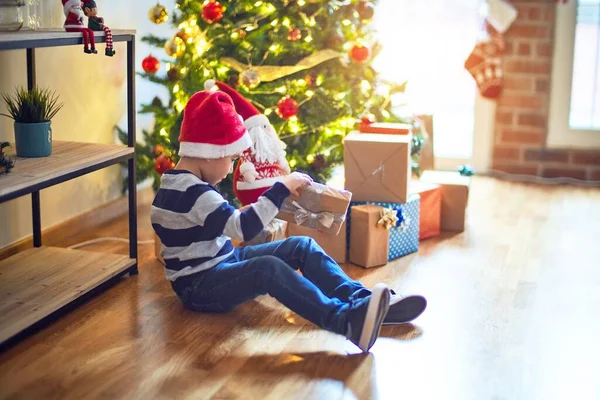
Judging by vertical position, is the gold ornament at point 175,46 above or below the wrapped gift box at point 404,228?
above

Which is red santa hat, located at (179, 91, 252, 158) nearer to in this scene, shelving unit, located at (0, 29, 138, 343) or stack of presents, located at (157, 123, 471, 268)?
shelving unit, located at (0, 29, 138, 343)

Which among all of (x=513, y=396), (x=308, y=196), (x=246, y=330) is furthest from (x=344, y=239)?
(x=513, y=396)

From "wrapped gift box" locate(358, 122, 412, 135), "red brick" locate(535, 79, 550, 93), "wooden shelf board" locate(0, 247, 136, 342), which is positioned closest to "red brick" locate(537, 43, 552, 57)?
"red brick" locate(535, 79, 550, 93)

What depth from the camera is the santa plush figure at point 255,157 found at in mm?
2791

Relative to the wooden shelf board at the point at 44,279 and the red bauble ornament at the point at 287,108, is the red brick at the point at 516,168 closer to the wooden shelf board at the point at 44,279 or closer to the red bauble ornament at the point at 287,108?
the red bauble ornament at the point at 287,108

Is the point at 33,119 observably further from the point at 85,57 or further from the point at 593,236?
the point at 593,236

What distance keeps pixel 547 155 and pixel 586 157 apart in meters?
0.20

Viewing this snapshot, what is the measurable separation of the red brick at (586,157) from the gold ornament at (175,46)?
2.22m

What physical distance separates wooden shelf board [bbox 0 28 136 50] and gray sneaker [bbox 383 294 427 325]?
3.93 ft

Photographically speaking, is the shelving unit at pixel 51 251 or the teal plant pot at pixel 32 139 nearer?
the shelving unit at pixel 51 251

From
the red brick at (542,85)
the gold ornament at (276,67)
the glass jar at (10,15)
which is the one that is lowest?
the red brick at (542,85)

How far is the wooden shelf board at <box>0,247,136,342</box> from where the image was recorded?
2.36m

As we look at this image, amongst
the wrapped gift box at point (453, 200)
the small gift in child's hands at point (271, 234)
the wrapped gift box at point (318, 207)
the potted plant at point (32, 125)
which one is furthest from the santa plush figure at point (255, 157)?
the wrapped gift box at point (453, 200)

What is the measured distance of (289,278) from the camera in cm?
230
